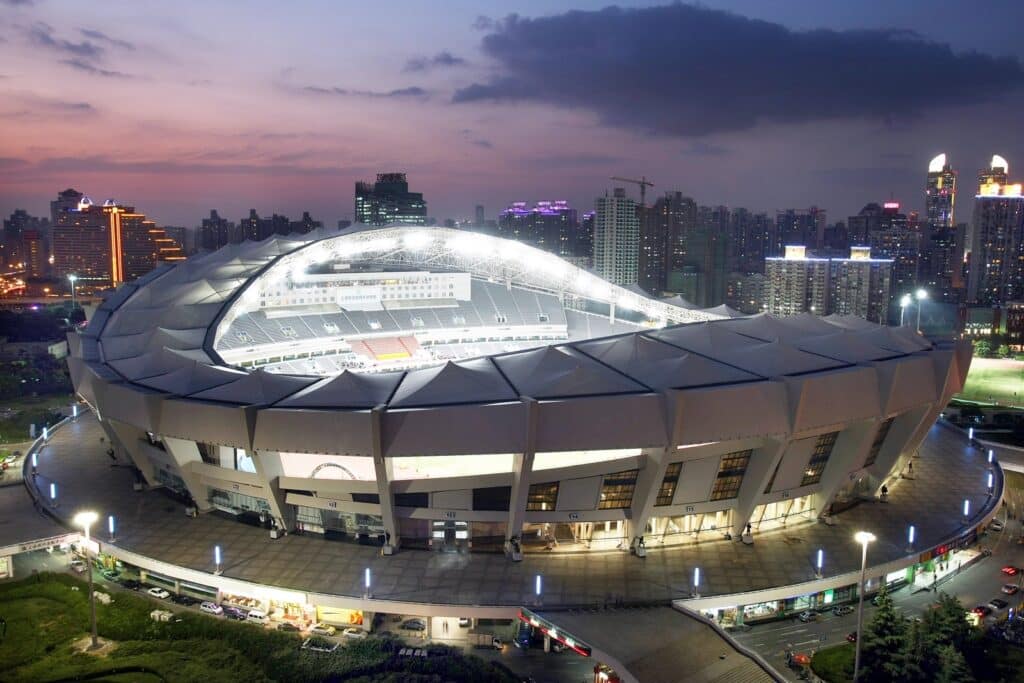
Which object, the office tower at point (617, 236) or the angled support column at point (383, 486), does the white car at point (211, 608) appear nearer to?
the angled support column at point (383, 486)

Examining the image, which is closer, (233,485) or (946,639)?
(946,639)

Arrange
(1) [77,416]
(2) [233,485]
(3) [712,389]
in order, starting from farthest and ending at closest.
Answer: (1) [77,416] < (2) [233,485] < (3) [712,389]

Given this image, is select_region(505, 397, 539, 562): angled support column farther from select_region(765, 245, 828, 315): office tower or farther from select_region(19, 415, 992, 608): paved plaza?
select_region(765, 245, 828, 315): office tower

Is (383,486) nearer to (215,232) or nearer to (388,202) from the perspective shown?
(388,202)

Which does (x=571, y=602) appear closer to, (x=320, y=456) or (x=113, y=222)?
(x=320, y=456)

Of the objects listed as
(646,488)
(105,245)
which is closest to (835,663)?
(646,488)

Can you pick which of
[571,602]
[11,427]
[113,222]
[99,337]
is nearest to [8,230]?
[113,222]

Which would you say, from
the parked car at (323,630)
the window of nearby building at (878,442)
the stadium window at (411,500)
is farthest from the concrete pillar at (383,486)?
the window of nearby building at (878,442)

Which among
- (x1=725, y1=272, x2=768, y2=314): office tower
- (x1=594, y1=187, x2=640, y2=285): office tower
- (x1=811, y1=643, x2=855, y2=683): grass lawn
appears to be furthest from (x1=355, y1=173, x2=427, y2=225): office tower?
(x1=811, y1=643, x2=855, y2=683): grass lawn
